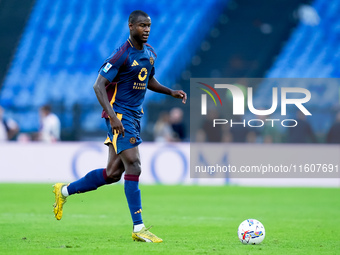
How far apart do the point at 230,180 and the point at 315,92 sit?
14.0 ft

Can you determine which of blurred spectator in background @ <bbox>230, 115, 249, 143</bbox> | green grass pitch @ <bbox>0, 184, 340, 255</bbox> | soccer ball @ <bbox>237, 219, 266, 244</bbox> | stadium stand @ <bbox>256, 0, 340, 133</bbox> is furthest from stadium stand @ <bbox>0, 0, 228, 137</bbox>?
soccer ball @ <bbox>237, 219, 266, 244</bbox>

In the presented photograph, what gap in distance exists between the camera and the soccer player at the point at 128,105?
20.4 ft

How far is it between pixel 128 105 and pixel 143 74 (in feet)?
1.21

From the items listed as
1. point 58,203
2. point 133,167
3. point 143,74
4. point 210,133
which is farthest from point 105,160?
point 133,167

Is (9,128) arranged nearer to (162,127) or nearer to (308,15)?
(162,127)

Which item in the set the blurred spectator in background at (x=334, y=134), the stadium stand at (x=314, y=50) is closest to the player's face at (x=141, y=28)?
the blurred spectator in background at (x=334, y=134)

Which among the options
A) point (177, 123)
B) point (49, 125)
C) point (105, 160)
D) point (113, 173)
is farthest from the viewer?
point (177, 123)

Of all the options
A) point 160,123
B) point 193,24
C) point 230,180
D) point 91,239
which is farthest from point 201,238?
point 193,24

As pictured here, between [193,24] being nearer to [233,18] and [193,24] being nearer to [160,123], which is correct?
[233,18]

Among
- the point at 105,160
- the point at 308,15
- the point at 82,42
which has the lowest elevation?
the point at 105,160

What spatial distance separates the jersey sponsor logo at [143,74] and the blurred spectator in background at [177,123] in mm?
10587

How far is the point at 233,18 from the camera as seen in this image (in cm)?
2575

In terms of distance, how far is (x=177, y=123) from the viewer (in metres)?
17.2

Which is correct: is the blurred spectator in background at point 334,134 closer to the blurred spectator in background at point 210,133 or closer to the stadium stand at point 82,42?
the blurred spectator in background at point 210,133
